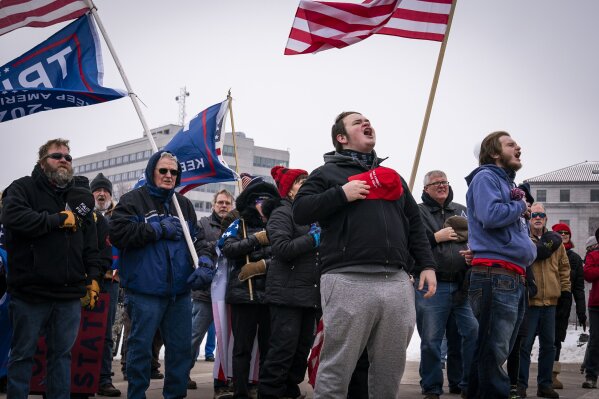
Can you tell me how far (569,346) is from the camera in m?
18.0

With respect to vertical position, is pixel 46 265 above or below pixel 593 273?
above

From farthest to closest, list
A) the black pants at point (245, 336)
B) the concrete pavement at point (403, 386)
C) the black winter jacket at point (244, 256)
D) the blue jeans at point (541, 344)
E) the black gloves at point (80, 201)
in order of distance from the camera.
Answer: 1. the blue jeans at point (541, 344)
2. the concrete pavement at point (403, 386)
3. the black winter jacket at point (244, 256)
4. the black pants at point (245, 336)
5. the black gloves at point (80, 201)

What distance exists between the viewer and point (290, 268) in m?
7.02

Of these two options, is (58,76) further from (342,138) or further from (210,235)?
(342,138)

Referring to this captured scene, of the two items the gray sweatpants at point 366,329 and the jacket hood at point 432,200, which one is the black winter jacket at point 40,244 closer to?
the gray sweatpants at point 366,329

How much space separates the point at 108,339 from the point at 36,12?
11.7 feet

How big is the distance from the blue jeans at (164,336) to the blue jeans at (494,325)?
252 cm

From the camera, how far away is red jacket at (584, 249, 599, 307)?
10.8 m

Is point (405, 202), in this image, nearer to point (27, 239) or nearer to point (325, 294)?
point (325, 294)

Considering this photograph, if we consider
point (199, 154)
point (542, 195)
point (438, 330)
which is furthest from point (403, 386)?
point (542, 195)

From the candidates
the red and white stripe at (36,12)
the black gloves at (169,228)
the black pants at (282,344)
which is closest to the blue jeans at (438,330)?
the black pants at (282,344)

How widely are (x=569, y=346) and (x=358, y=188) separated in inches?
591

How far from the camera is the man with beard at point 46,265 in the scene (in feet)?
19.0

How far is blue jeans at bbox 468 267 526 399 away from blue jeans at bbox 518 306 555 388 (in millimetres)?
2669
